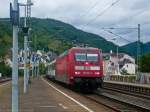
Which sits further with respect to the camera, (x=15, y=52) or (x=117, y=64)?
(x=117, y=64)

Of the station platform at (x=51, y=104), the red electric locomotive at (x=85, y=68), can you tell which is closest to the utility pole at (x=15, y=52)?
the station platform at (x=51, y=104)

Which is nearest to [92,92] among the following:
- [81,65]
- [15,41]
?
[81,65]

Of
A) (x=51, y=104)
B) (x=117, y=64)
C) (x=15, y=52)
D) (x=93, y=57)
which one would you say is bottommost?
(x=51, y=104)

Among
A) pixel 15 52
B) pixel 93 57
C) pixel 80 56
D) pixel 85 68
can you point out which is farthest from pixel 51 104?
pixel 15 52

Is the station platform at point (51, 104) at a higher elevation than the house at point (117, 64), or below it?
below

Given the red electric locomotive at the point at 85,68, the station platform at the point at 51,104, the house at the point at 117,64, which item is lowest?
the station platform at the point at 51,104

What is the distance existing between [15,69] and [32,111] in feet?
31.2

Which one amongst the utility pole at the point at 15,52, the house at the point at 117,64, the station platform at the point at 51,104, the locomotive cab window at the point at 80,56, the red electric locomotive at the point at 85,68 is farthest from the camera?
the house at the point at 117,64

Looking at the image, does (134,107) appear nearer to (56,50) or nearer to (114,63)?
(114,63)

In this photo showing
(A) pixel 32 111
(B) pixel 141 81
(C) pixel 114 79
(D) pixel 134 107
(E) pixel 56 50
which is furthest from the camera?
(E) pixel 56 50

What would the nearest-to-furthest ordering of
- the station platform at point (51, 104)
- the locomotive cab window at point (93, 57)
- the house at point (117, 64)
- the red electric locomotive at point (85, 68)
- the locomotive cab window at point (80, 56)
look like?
the station platform at point (51, 104), the red electric locomotive at point (85, 68), the locomotive cab window at point (93, 57), the locomotive cab window at point (80, 56), the house at point (117, 64)

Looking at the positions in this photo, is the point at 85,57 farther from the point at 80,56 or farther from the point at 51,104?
the point at 51,104

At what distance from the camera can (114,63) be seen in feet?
470

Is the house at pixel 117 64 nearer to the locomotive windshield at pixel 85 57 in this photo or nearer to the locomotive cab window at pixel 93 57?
the locomotive windshield at pixel 85 57
